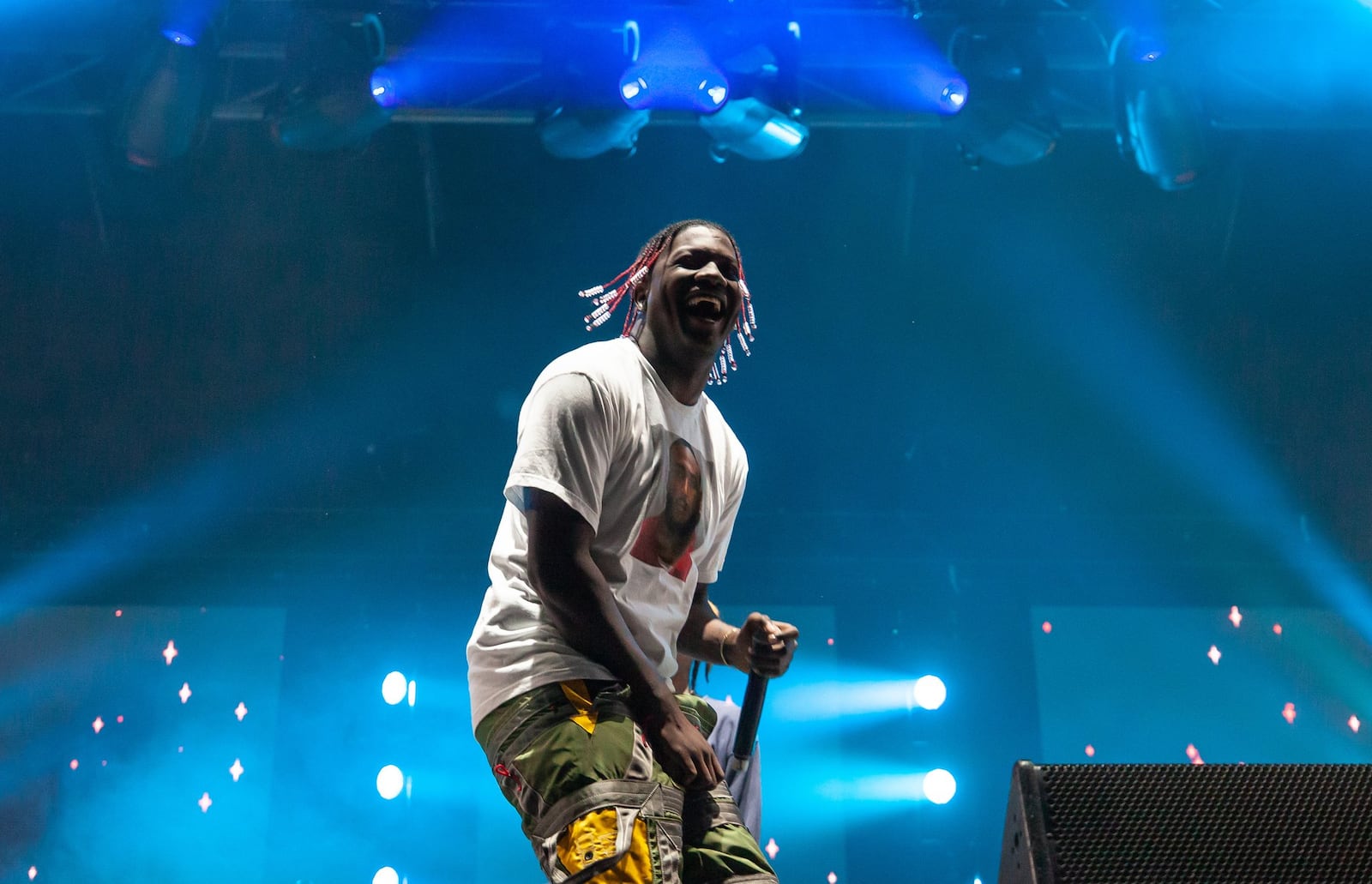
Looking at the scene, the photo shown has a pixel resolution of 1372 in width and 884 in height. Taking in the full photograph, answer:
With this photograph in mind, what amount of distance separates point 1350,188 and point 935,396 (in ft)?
6.99

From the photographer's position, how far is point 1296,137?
509 centimetres

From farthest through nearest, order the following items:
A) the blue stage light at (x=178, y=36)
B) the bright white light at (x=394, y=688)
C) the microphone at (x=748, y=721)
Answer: the bright white light at (x=394, y=688) < the blue stage light at (x=178, y=36) < the microphone at (x=748, y=721)

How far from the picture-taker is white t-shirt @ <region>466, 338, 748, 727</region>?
4.92 feet

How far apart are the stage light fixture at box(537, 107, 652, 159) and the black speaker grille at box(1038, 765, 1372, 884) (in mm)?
3432

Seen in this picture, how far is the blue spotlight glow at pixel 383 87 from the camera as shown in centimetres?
418

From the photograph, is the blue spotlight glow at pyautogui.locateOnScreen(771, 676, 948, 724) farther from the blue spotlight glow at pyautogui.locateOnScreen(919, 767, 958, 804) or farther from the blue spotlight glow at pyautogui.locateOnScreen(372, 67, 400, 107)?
the blue spotlight glow at pyautogui.locateOnScreen(372, 67, 400, 107)

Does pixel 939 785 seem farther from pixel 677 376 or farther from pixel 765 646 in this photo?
pixel 677 376

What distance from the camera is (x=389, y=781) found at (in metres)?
4.84

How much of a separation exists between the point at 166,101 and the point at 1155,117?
3.79m

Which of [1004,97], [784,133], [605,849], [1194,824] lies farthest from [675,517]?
[1004,97]

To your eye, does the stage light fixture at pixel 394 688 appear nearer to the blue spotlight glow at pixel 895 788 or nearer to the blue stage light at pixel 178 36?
the blue spotlight glow at pixel 895 788

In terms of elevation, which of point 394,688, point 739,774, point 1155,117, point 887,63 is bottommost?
point 739,774

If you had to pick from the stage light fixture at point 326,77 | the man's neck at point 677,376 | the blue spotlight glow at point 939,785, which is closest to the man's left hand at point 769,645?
the man's neck at point 677,376

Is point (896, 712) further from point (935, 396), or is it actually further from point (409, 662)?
point (409, 662)
